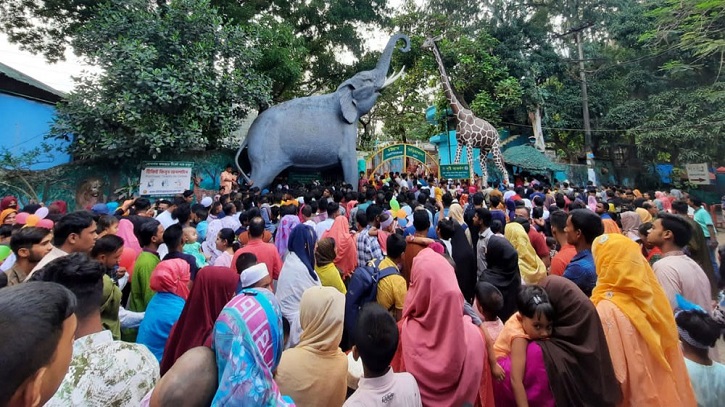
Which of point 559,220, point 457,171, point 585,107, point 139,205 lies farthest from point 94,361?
point 585,107

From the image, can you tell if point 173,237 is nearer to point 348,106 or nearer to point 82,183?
point 82,183

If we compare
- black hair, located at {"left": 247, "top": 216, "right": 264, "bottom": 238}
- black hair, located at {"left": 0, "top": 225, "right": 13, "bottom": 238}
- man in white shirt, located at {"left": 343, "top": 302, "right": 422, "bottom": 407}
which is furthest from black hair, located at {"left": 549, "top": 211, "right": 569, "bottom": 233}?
black hair, located at {"left": 0, "top": 225, "right": 13, "bottom": 238}

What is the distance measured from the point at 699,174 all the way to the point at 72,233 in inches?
759

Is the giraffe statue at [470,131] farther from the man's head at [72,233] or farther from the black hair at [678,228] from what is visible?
the man's head at [72,233]

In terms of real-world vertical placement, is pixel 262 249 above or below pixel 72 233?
→ below

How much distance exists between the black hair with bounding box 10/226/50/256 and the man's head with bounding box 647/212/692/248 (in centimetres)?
452

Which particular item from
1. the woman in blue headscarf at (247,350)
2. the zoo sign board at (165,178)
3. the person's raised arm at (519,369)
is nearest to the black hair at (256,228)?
the woman in blue headscarf at (247,350)

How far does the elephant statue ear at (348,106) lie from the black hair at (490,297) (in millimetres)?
9165

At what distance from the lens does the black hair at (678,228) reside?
8.86 feet

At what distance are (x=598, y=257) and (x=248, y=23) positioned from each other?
42.2ft

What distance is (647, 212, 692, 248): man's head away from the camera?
8.87ft

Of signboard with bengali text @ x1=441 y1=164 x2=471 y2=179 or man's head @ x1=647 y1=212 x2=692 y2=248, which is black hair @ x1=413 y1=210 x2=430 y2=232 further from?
signboard with bengali text @ x1=441 y1=164 x2=471 y2=179

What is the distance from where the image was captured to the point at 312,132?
10508 millimetres

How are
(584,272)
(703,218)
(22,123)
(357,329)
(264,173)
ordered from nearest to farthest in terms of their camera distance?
1. (357,329)
2. (584,272)
3. (703,218)
4. (264,173)
5. (22,123)
